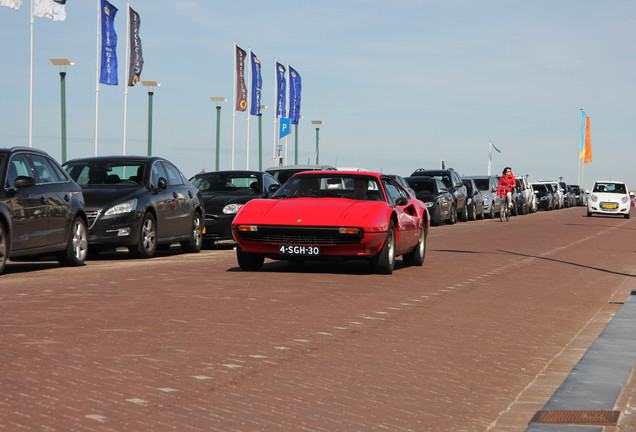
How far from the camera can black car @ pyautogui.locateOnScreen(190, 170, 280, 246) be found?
19.2 metres

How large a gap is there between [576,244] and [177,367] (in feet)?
59.1

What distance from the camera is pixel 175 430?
4730 mm

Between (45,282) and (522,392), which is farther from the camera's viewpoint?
(45,282)

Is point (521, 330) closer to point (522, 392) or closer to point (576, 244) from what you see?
point (522, 392)

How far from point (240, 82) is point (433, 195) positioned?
2081cm

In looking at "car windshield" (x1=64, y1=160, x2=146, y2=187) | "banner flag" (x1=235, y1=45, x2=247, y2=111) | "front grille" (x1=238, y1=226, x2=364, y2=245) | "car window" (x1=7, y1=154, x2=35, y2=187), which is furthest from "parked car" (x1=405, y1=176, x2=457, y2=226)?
"car window" (x1=7, y1=154, x2=35, y2=187)

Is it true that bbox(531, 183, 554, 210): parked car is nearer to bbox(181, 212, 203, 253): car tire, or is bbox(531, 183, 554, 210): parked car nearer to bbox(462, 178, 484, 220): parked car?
bbox(462, 178, 484, 220): parked car

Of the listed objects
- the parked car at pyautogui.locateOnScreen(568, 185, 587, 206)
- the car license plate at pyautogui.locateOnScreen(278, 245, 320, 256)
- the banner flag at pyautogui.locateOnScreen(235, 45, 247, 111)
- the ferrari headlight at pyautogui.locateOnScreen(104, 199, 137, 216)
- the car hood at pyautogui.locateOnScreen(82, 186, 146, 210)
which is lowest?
the parked car at pyautogui.locateOnScreen(568, 185, 587, 206)

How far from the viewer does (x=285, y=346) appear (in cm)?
727

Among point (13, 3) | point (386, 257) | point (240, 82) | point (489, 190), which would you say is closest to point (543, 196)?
point (489, 190)

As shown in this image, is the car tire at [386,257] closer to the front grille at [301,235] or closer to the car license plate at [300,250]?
the front grille at [301,235]

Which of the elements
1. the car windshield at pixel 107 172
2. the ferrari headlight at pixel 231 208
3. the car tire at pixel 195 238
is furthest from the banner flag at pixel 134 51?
the car windshield at pixel 107 172

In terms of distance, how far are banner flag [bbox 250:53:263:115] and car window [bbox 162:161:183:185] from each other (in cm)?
3495

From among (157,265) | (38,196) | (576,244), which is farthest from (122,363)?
(576,244)
